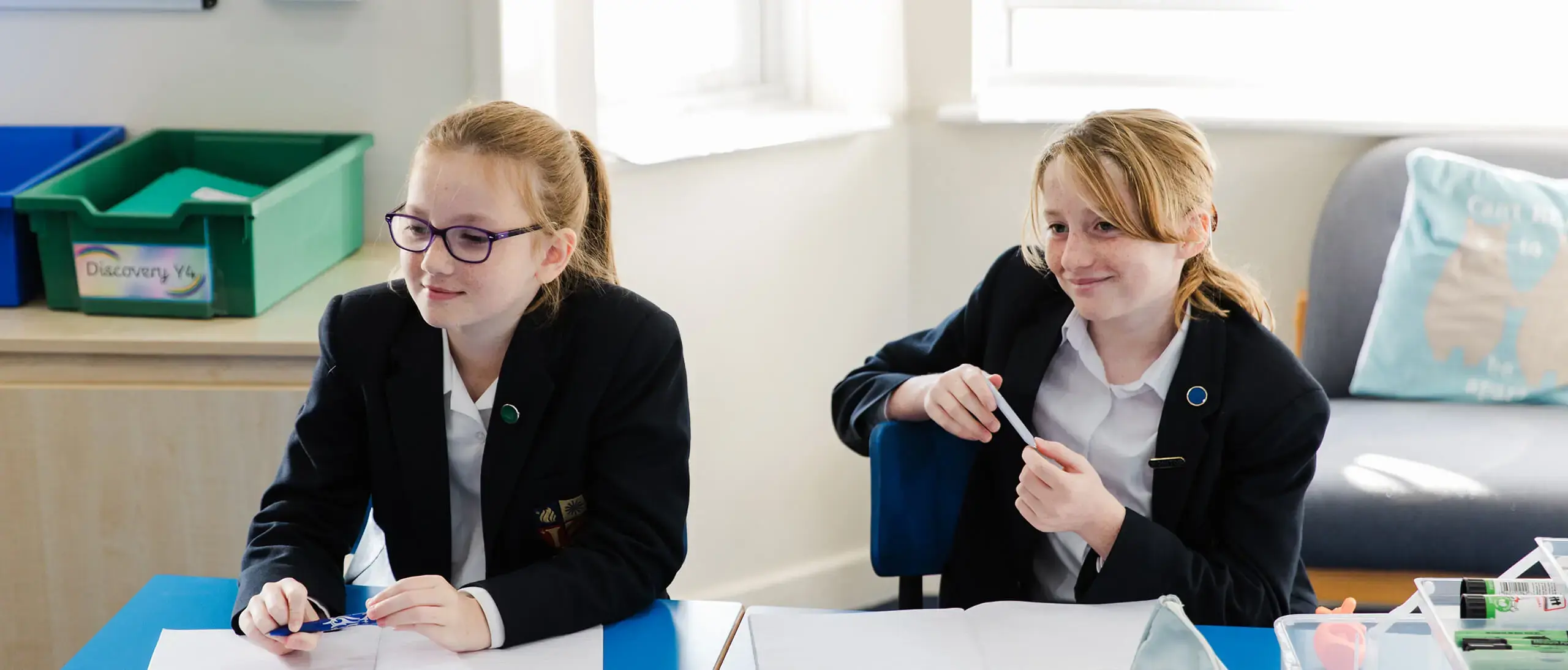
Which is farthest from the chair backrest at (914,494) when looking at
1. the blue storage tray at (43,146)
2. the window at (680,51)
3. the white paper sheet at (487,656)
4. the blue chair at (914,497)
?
the blue storage tray at (43,146)

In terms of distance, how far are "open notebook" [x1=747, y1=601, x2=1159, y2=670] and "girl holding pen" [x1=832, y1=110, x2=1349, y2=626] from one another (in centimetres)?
13

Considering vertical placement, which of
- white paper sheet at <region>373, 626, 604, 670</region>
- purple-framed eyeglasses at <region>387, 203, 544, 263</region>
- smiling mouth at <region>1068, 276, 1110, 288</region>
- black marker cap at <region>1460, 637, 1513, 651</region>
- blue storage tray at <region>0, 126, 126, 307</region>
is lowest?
white paper sheet at <region>373, 626, 604, 670</region>

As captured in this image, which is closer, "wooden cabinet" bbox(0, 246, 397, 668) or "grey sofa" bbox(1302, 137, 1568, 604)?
"wooden cabinet" bbox(0, 246, 397, 668)

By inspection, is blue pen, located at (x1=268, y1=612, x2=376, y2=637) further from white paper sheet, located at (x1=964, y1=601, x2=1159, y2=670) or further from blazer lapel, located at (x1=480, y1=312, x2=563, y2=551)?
white paper sheet, located at (x1=964, y1=601, x2=1159, y2=670)

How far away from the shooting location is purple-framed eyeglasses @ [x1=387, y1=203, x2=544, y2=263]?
132 centimetres

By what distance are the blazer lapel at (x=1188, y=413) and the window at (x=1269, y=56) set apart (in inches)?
53.0

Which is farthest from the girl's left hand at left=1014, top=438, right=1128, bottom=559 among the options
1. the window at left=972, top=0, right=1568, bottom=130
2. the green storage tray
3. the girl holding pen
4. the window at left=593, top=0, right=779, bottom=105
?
the window at left=972, top=0, right=1568, bottom=130

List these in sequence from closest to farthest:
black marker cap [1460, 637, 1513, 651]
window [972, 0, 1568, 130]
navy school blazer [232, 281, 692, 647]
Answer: black marker cap [1460, 637, 1513, 651], navy school blazer [232, 281, 692, 647], window [972, 0, 1568, 130]

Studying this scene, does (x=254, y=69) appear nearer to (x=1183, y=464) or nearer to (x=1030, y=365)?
(x=1030, y=365)

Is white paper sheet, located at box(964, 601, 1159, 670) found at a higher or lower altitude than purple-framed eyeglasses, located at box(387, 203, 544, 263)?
lower

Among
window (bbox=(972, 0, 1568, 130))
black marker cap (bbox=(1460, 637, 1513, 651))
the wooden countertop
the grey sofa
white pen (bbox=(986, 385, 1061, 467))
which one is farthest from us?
window (bbox=(972, 0, 1568, 130))

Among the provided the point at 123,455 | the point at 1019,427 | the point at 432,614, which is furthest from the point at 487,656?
the point at 123,455

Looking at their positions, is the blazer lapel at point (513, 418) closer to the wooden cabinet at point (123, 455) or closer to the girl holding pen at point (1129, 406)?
the girl holding pen at point (1129, 406)

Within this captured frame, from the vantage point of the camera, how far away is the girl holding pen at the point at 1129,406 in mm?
1335
